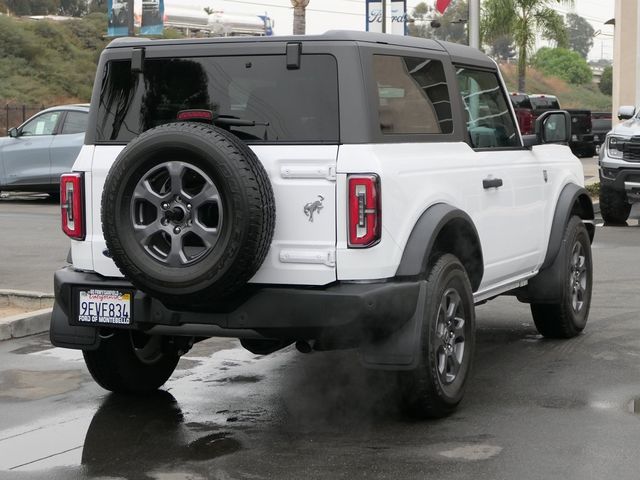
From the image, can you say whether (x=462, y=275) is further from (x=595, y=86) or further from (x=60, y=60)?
(x=595, y=86)

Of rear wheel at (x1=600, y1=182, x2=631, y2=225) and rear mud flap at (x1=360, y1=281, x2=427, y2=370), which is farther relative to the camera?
rear wheel at (x1=600, y1=182, x2=631, y2=225)

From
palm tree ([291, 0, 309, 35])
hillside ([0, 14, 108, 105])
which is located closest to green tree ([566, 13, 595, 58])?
hillside ([0, 14, 108, 105])

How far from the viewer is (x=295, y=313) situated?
222 inches

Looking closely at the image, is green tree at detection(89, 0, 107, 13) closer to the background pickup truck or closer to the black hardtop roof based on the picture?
the background pickup truck

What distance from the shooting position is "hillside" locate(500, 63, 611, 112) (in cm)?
11419

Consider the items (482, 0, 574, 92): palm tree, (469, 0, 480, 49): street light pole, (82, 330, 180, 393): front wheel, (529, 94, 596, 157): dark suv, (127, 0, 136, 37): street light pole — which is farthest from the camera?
(482, 0, 574, 92): palm tree

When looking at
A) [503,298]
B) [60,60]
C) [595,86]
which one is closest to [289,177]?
[503,298]

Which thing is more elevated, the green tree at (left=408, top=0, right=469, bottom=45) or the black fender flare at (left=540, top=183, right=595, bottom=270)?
the green tree at (left=408, top=0, right=469, bottom=45)

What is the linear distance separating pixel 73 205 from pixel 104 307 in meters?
0.61

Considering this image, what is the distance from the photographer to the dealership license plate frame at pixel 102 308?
5.91m

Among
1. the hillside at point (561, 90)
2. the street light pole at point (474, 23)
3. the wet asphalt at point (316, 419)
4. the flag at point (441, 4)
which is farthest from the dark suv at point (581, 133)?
the hillside at point (561, 90)

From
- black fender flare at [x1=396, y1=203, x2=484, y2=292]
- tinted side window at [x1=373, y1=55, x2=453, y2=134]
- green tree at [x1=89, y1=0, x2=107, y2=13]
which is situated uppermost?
green tree at [x1=89, y1=0, x2=107, y2=13]

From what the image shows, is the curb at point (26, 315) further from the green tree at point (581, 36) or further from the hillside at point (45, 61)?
the green tree at point (581, 36)

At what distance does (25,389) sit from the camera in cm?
700
